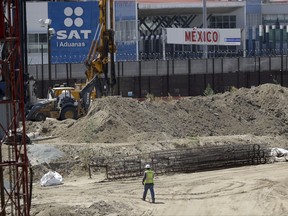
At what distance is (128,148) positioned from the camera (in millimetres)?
38531

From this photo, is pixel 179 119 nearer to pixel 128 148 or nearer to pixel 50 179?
pixel 128 148

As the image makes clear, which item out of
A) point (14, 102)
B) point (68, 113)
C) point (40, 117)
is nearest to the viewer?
point (14, 102)

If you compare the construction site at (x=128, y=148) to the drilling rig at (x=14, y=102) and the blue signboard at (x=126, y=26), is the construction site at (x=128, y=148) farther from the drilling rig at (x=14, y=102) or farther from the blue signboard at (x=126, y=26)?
the blue signboard at (x=126, y=26)

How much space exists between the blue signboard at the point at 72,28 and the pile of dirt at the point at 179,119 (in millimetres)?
32404

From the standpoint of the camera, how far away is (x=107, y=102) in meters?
43.8

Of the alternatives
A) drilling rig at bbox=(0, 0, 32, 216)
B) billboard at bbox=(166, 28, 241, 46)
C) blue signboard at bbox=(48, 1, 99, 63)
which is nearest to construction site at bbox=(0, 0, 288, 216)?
drilling rig at bbox=(0, 0, 32, 216)

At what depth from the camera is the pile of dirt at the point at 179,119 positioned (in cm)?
4150

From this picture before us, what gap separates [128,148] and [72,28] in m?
43.8

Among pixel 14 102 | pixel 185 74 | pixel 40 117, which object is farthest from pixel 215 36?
pixel 14 102

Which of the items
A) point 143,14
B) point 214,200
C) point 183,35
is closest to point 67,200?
point 214,200

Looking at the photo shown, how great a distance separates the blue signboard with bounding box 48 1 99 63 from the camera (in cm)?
8025

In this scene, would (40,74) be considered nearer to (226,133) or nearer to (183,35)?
(183,35)

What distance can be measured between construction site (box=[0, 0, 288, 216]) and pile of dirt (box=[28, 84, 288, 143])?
0.20 feet

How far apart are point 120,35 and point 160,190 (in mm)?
51325
